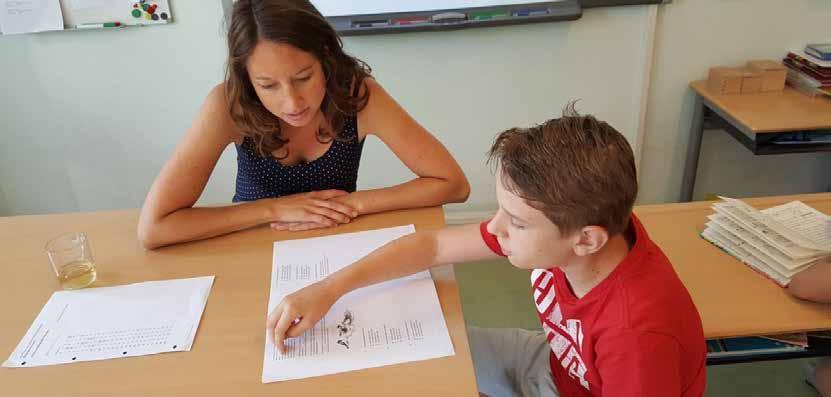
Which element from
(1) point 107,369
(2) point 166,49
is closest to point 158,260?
(1) point 107,369

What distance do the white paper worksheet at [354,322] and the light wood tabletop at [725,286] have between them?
561 mm

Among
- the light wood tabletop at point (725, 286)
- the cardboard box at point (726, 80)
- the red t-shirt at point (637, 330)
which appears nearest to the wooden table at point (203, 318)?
the red t-shirt at point (637, 330)

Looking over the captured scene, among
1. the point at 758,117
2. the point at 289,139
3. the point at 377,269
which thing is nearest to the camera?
the point at 377,269

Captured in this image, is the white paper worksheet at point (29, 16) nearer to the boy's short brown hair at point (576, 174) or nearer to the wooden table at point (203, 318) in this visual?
the wooden table at point (203, 318)

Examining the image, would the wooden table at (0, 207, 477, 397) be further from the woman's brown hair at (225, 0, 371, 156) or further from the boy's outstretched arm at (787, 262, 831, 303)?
the boy's outstretched arm at (787, 262, 831, 303)

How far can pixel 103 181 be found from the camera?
2.74m

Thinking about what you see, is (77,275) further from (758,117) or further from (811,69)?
(811,69)

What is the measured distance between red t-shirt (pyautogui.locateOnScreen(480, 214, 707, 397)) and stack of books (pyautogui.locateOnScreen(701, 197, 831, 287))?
0.48 metres

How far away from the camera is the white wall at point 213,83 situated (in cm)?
242

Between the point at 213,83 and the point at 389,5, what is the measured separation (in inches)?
30.8

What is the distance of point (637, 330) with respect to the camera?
0.83 meters

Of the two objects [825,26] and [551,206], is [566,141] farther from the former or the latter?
[825,26]

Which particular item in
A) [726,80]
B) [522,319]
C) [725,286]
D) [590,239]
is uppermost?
[590,239]

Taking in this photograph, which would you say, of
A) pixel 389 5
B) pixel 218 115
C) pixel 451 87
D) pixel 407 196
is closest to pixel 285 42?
pixel 218 115
